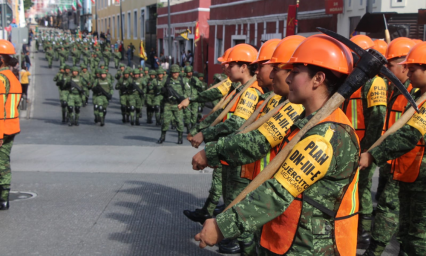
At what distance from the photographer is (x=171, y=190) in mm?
7848

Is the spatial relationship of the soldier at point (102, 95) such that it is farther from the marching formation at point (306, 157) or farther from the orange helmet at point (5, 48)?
the marching formation at point (306, 157)

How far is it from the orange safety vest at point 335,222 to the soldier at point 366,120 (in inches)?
107

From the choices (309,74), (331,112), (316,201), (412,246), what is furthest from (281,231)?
(412,246)

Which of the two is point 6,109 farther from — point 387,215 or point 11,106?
point 387,215

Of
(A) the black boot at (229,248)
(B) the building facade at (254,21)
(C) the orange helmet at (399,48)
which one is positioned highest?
(B) the building facade at (254,21)

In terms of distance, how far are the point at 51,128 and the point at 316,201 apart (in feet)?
50.8

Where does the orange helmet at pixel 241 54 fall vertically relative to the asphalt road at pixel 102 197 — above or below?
above

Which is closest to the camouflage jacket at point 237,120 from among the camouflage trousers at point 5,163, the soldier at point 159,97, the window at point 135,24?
the camouflage trousers at point 5,163

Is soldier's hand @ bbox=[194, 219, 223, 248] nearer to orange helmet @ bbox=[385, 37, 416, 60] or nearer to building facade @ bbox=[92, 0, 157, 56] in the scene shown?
orange helmet @ bbox=[385, 37, 416, 60]

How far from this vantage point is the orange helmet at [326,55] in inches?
95.2

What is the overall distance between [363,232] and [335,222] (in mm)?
3228

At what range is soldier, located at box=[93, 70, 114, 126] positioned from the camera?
17453 mm

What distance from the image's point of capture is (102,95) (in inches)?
709

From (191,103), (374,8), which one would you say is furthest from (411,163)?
(191,103)
